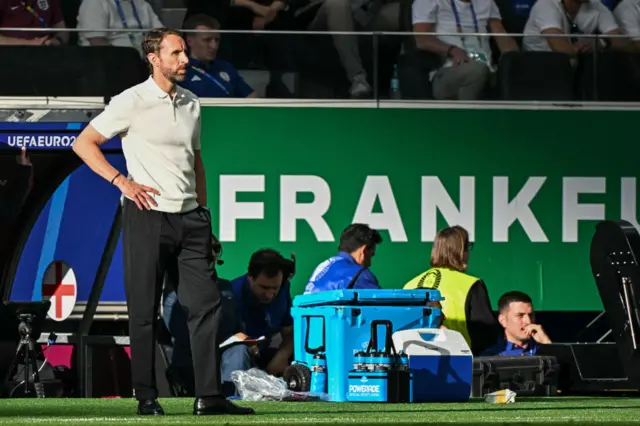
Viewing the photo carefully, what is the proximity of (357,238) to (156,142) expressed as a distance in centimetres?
334

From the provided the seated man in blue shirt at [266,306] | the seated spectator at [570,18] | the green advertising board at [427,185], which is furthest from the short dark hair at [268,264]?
the seated spectator at [570,18]

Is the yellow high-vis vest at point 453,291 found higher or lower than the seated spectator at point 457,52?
lower

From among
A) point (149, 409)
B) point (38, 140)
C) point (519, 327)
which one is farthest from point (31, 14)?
point (149, 409)

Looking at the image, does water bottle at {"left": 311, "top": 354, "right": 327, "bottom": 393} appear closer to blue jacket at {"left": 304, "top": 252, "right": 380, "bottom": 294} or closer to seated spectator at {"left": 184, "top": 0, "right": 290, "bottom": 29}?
blue jacket at {"left": 304, "top": 252, "right": 380, "bottom": 294}

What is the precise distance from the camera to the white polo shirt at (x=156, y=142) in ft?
21.2

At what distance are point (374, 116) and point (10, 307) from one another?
316cm

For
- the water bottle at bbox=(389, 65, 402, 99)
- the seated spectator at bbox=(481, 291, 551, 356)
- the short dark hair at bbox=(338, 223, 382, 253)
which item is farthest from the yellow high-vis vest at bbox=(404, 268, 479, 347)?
the water bottle at bbox=(389, 65, 402, 99)

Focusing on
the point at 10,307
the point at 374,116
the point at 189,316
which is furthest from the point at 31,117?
the point at 189,316

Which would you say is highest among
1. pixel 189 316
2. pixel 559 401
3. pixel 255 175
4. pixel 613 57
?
pixel 613 57

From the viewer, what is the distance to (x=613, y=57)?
11305 mm

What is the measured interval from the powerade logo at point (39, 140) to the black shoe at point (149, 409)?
4270mm

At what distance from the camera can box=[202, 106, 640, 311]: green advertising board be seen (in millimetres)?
11148

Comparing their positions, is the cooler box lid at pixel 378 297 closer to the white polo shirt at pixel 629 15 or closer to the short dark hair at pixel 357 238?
the short dark hair at pixel 357 238

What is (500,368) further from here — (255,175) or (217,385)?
(217,385)
